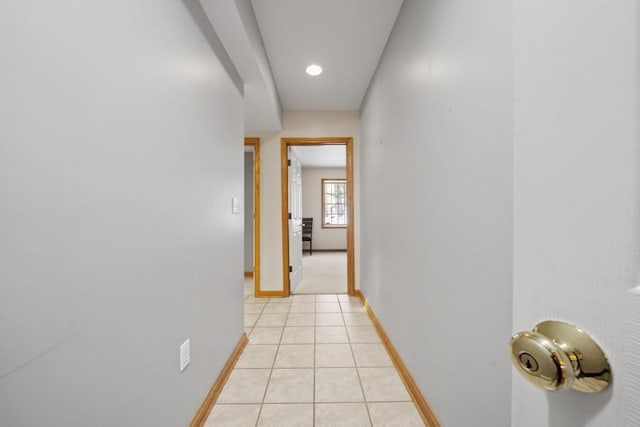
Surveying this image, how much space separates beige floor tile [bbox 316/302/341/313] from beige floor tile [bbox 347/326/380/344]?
1.59 ft

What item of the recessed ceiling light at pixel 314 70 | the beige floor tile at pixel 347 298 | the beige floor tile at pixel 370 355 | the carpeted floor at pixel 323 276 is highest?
the recessed ceiling light at pixel 314 70

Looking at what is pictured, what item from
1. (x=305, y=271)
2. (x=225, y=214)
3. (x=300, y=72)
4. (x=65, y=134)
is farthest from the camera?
(x=305, y=271)

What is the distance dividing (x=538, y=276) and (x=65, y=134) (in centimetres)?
98

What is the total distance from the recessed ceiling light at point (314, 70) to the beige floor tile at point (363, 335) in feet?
7.90

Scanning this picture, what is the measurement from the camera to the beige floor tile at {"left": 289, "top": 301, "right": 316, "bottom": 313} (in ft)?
10.1

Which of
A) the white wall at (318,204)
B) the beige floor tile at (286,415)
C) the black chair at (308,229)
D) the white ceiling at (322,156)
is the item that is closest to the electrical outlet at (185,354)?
the beige floor tile at (286,415)

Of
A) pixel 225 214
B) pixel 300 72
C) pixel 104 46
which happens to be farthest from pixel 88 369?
pixel 300 72

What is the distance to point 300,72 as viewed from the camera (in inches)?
108

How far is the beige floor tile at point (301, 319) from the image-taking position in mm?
2721

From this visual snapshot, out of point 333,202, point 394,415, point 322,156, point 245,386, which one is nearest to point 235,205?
point 245,386

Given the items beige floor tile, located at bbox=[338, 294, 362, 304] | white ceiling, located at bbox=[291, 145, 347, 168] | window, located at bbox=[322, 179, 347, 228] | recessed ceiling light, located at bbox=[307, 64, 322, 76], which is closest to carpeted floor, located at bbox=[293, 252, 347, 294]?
beige floor tile, located at bbox=[338, 294, 362, 304]

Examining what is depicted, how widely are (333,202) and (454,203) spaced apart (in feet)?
23.7

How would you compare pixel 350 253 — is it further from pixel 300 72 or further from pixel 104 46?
pixel 104 46

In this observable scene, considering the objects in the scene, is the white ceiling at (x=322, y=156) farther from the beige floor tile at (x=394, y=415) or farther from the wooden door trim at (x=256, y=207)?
the beige floor tile at (x=394, y=415)
